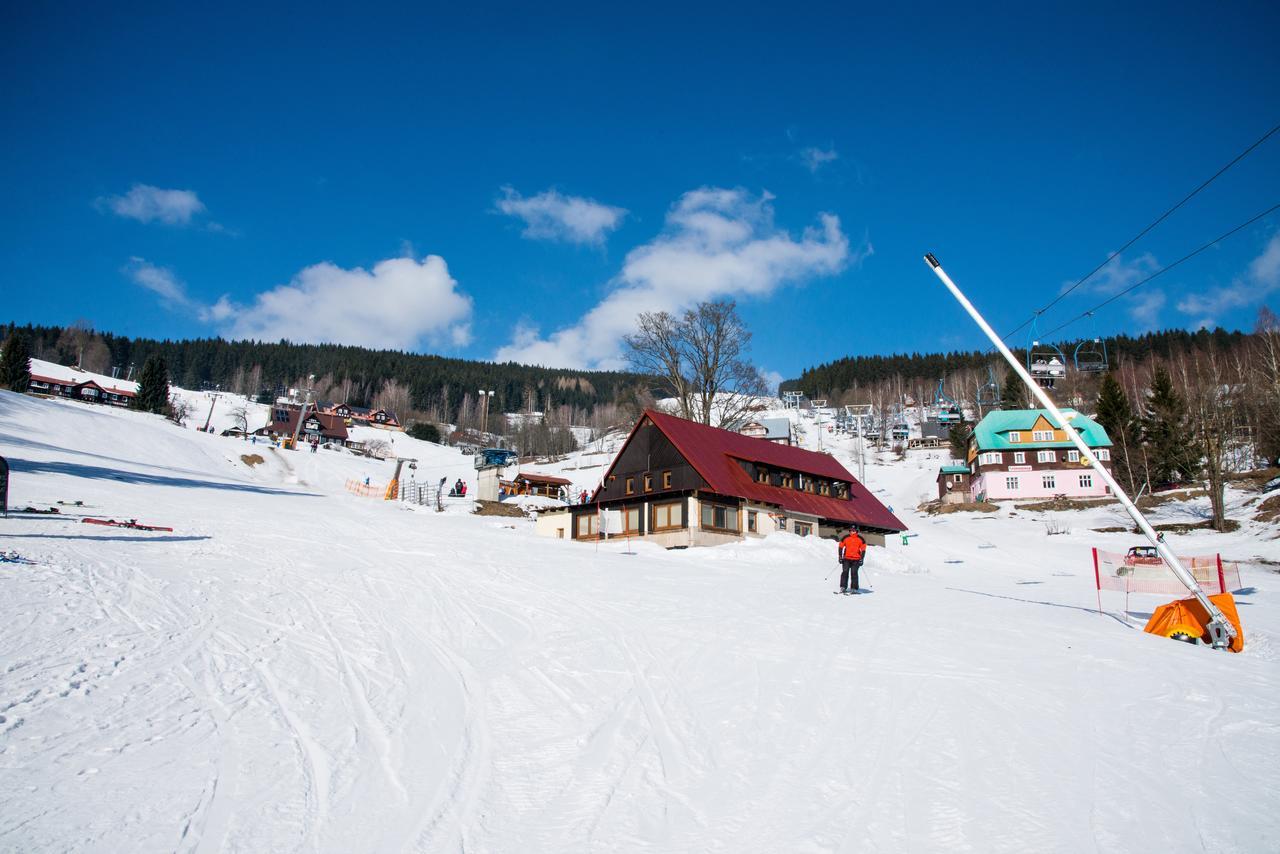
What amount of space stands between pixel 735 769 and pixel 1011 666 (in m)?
5.47

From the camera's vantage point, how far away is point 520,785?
6117 mm

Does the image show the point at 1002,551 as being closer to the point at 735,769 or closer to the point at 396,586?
the point at 396,586

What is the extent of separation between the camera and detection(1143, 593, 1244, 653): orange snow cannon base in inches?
488

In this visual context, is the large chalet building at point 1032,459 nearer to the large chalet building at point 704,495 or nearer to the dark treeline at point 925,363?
the large chalet building at point 704,495

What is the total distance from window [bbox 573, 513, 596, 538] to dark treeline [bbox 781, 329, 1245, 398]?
99.4 meters

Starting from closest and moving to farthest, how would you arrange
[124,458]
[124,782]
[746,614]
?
[124,782], [746,614], [124,458]

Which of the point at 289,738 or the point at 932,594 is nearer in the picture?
the point at 289,738

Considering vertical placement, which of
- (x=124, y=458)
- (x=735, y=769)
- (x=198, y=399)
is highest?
(x=198, y=399)

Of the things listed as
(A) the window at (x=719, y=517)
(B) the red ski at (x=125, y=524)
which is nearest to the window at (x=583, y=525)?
(A) the window at (x=719, y=517)

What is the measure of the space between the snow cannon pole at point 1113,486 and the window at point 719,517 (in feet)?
67.3

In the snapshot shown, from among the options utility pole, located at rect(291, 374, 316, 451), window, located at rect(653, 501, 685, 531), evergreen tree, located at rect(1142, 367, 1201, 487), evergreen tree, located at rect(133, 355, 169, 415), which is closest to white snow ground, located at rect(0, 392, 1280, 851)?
window, located at rect(653, 501, 685, 531)

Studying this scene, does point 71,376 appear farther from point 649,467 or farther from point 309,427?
point 649,467

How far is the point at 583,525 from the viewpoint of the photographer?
137ft

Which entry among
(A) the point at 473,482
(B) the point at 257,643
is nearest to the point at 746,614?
(B) the point at 257,643
